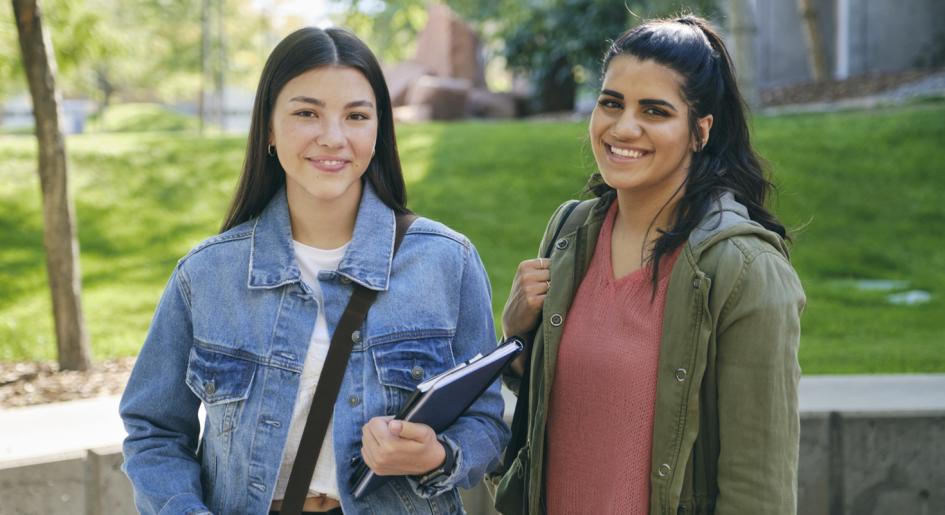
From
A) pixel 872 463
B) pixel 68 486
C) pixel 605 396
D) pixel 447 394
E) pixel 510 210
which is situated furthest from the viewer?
pixel 510 210

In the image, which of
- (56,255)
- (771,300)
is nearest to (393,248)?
(771,300)

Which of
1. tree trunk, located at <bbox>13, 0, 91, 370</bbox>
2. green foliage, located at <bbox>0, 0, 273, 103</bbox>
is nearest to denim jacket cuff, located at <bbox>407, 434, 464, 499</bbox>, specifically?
tree trunk, located at <bbox>13, 0, 91, 370</bbox>

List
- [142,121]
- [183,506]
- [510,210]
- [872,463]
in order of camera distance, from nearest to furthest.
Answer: [183,506], [872,463], [510,210], [142,121]

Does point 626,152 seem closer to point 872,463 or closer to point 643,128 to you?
point 643,128

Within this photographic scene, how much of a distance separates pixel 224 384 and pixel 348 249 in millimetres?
416

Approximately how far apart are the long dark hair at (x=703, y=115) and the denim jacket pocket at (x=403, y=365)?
57 centimetres

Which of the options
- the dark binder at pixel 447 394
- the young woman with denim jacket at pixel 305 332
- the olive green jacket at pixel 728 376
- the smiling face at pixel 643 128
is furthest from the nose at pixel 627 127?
the dark binder at pixel 447 394

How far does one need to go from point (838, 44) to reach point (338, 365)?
69.7 feet

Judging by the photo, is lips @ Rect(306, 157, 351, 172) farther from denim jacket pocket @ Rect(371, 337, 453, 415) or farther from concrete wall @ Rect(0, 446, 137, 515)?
concrete wall @ Rect(0, 446, 137, 515)

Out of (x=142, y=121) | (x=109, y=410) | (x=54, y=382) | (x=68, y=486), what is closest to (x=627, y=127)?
(x=68, y=486)

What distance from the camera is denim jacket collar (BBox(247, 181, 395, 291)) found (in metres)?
2.43

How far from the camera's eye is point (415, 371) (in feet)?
7.92

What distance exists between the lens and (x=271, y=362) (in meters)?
2.38

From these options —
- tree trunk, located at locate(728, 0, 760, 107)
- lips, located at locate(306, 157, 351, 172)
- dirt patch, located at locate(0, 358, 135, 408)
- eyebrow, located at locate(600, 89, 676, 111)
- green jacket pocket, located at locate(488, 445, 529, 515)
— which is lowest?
dirt patch, located at locate(0, 358, 135, 408)
